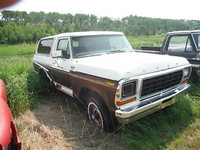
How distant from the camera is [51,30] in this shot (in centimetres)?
6588

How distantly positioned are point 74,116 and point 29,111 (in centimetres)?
120

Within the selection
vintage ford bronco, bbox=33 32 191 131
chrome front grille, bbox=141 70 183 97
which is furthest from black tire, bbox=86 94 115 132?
chrome front grille, bbox=141 70 183 97

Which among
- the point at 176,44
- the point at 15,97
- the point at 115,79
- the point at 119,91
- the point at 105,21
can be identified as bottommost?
the point at 15,97

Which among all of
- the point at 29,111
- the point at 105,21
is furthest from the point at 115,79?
the point at 105,21

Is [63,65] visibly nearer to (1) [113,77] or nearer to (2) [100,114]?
(2) [100,114]

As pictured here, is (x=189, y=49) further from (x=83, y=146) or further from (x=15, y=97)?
(x=15, y=97)

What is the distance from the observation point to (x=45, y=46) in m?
5.42

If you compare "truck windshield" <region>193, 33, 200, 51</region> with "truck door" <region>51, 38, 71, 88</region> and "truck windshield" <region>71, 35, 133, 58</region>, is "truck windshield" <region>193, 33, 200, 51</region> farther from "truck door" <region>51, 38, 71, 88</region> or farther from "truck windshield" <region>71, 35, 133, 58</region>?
"truck door" <region>51, 38, 71, 88</region>

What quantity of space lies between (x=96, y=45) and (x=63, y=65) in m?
0.90

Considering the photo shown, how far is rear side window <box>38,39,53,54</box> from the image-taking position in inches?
200

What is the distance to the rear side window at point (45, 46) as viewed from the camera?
16.7 feet

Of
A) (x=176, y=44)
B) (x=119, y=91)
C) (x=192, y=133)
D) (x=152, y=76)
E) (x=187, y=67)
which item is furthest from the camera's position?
(x=176, y=44)

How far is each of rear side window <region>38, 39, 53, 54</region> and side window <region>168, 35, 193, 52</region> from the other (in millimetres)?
3765

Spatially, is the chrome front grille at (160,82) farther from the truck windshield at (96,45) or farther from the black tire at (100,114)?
the truck windshield at (96,45)
